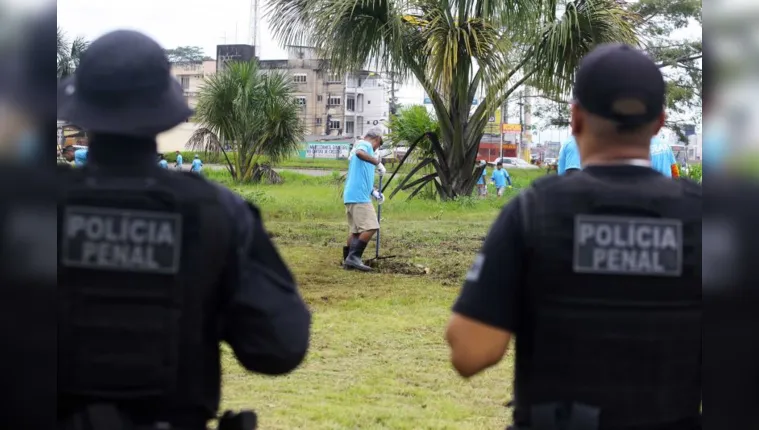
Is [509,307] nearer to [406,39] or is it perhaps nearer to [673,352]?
[673,352]

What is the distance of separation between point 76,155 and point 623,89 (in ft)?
3.90

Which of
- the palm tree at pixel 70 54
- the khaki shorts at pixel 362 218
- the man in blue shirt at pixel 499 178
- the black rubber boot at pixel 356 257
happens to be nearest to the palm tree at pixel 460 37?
the khaki shorts at pixel 362 218

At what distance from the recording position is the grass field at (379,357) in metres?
4.26

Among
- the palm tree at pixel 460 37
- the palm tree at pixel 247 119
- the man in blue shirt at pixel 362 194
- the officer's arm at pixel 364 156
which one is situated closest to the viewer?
the palm tree at pixel 247 119

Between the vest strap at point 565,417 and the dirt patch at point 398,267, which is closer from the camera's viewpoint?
the vest strap at point 565,417

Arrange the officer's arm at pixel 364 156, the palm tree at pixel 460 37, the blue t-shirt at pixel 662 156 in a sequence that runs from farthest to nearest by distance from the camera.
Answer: the officer's arm at pixel 364 156, the palm tree at pixel 460 37, the blue t-shirt at pixel 662 156

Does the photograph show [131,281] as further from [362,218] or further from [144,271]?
[362,218]

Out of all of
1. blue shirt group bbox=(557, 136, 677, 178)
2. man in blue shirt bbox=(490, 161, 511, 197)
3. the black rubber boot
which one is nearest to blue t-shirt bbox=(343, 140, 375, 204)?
the black rubber boot

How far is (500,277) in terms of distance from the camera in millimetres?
1853

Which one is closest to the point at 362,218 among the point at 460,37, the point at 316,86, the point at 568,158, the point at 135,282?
the point at 460,37

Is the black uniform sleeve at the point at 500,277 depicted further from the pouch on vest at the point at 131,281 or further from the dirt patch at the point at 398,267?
the dirt patch at the point at 398,267

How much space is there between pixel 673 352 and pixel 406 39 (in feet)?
24.6

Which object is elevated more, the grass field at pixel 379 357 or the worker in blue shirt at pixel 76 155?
the worker in blue shirt at pixel 76 155

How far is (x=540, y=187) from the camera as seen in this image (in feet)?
6.02
